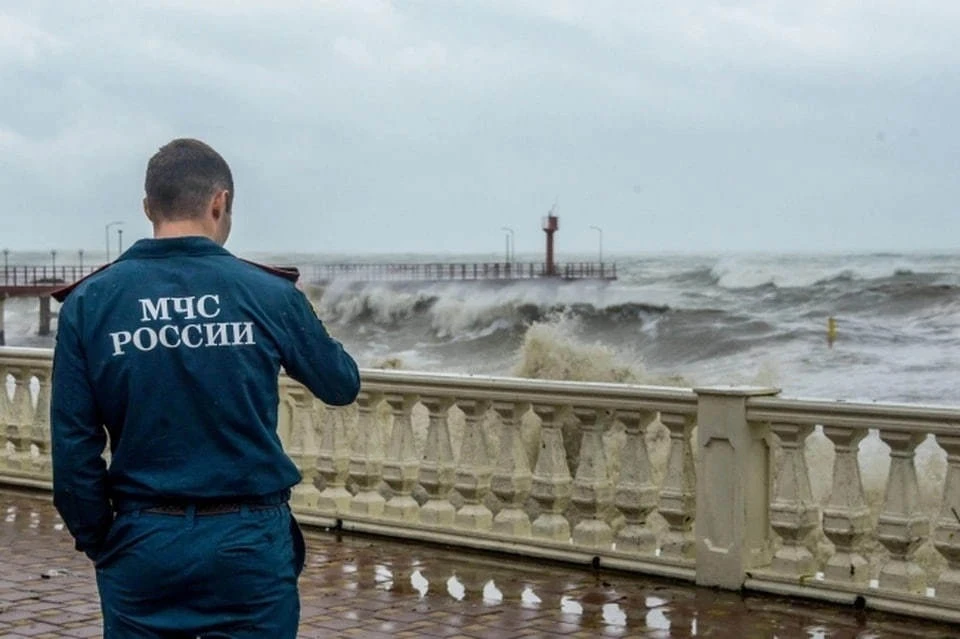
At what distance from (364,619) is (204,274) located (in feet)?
13.1

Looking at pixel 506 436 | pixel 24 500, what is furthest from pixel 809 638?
pixel 24 500

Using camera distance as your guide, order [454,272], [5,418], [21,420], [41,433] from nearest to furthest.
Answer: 1. [41,433]
2. [21,420]
3. [5,418]
4. [454,272]

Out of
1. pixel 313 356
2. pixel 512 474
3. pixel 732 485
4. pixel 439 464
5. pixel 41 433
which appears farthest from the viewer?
pixel 41 433

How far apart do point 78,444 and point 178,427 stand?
244mm

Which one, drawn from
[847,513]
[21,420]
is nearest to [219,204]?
[847,513]

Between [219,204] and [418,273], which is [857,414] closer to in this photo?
[219,204]

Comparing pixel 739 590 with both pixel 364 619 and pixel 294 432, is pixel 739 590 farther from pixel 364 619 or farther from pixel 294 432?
pixel 294 432

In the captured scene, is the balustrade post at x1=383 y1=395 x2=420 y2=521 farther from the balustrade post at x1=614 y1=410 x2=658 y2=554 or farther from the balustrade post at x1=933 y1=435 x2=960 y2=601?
the balustrade post at x1=933 y1=435 x2=960 y2=601

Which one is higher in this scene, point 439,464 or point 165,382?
point 165,382

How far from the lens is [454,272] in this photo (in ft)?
357

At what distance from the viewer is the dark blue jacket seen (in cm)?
351

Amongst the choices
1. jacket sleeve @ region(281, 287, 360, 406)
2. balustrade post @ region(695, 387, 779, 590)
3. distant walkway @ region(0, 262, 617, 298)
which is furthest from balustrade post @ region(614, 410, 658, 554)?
distant walkway @ region(0, 262, 617, 298)

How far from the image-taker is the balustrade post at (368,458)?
9.41 metres

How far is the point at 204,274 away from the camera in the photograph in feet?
11.7
